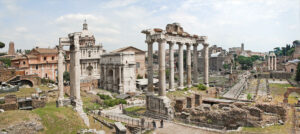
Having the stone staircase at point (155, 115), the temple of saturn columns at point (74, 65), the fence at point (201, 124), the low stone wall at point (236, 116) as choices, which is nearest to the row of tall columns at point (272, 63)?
the low stone wall at point (236, 116)

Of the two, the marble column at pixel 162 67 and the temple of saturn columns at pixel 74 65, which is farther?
the marble column at pixel 162 67

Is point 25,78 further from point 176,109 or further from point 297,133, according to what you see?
point 297,133

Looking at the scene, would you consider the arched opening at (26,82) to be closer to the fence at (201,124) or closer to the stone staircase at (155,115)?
the stone staircase at (155,115)

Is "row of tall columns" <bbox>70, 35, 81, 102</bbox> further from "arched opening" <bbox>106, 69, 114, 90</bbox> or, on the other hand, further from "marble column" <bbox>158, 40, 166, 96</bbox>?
"arched opening" <bbox>106, 69, 114, 90</bbox>

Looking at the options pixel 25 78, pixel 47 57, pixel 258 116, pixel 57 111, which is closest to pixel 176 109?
pixel 258 116

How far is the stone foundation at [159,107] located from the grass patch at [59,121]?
26.9ft

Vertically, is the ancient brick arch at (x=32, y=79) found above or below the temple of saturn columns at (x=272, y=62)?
below

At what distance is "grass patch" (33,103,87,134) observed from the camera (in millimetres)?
15814

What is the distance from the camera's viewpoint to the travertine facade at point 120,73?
46219 mm

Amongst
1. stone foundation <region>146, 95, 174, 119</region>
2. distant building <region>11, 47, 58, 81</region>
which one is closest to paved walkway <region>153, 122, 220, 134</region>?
stone foundation <region>146, 95, 174, 119</region>

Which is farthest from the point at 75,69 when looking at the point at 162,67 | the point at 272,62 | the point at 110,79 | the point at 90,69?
the point at 272,62

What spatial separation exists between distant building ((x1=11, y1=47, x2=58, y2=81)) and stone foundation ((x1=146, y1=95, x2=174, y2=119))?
34.6 meters

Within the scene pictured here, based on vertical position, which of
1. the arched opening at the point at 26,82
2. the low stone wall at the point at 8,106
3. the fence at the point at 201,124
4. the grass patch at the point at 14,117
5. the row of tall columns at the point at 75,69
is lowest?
the fence at the point at 201,124

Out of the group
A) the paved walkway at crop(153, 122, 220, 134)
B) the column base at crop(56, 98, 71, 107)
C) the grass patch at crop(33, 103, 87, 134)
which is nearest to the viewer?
the grass patch at crop(33, 103, 87, 134)
